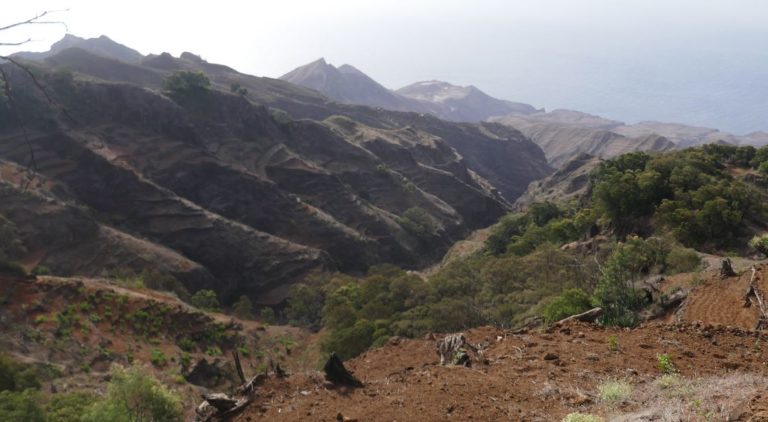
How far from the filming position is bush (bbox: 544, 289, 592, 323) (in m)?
19.3

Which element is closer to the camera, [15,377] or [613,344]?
[613,344]

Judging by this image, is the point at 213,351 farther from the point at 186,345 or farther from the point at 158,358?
the point at 158,358

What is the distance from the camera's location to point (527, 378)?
1115 cm

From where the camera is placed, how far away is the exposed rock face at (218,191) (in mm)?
71000

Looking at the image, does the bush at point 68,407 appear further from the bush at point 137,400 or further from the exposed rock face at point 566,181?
the exposed rock face at point 566,181

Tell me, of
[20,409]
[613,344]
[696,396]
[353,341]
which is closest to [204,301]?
[353,341]

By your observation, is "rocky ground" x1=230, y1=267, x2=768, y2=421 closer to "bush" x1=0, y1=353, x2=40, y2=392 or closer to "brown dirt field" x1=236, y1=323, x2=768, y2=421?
"brown dirt field" x1=236, y1=323, x2=768, y2=421

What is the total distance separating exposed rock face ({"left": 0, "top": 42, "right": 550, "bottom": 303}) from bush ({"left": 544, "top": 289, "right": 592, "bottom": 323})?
5553 cm

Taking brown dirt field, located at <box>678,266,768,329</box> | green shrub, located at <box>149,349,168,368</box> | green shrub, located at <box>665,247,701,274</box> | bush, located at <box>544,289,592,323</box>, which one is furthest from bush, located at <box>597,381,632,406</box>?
green shrub, located at <box>149,349,168,368</box>

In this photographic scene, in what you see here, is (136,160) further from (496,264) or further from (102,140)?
(496,264)

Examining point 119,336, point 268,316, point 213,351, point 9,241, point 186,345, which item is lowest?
point 268,316

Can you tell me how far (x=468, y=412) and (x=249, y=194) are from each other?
7894 centimetres

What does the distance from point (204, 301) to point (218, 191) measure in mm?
28062

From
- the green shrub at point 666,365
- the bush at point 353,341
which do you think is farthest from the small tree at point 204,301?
the green shrub at point 666,365
